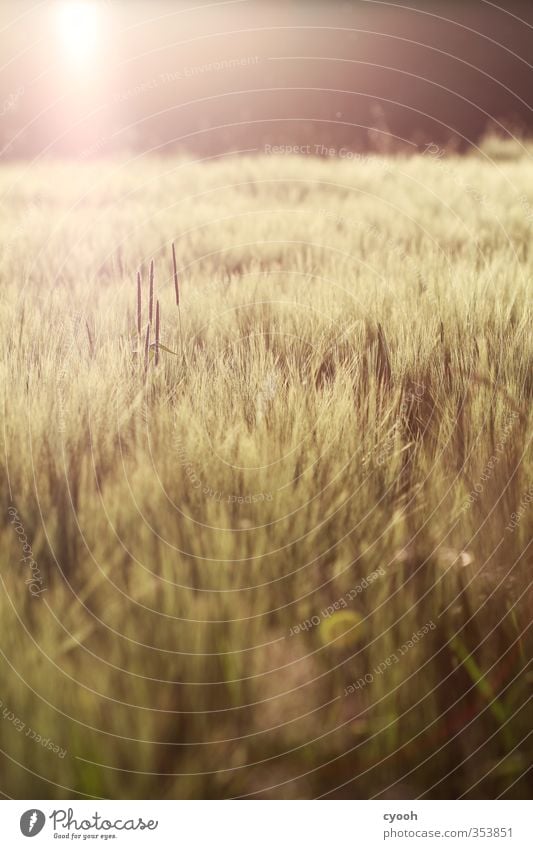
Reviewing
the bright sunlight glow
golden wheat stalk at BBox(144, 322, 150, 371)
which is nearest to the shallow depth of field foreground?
golden wheat stalk at BBox(144, 322, 150, 371)

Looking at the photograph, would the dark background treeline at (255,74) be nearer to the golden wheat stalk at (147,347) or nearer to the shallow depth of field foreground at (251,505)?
the shallow depth of field foreground at (251,505)

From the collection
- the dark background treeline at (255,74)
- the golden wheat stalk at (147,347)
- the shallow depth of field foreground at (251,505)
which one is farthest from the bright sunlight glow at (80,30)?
the golden wheat stalk at (147,347)

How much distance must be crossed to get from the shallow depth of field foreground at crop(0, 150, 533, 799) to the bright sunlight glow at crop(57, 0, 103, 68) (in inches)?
5.2

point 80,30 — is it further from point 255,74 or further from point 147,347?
point 147,347

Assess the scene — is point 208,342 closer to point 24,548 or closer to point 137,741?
point 24,548

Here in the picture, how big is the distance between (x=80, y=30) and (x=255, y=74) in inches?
8.5

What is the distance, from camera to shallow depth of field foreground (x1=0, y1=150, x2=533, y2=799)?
472 mm

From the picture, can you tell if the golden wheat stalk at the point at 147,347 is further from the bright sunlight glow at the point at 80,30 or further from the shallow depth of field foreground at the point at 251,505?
the bright sunlight glow at the point at 80,30

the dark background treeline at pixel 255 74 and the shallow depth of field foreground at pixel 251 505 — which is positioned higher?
the dark background treeline at pixel 255 74

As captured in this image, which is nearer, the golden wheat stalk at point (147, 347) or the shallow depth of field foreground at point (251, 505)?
the shallow depth of field foreground at point (251, 505)

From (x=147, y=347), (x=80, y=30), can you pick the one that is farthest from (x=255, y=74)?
(x=147, y=347)

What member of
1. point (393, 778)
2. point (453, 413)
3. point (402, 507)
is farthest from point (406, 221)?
point (393, 778)

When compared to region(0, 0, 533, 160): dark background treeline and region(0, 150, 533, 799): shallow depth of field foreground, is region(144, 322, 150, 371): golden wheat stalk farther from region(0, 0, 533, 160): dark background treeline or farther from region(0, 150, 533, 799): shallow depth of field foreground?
region(0, 0, 533, 160): dark background treeline

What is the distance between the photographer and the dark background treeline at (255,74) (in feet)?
2.30
